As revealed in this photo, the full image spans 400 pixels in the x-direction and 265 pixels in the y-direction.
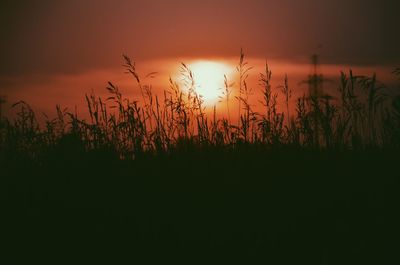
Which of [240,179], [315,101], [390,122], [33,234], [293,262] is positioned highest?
[315,101]

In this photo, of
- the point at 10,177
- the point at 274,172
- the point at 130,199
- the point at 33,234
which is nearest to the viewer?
the point at 33,234

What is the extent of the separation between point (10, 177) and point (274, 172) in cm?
310

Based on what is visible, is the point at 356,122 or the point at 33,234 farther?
the point at 356,122

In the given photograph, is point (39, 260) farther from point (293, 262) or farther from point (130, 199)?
point (293, 262)

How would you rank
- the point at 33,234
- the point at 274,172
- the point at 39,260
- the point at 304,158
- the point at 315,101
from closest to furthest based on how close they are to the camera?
the point at 39,260
the point at 33,234
the point at 274,172
the point at 304,158
the point at 315,101

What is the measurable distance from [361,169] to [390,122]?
1.66 m

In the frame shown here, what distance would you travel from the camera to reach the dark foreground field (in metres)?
3.53

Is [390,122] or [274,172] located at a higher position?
[390,122]

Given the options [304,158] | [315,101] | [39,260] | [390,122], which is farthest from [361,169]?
[39,260]

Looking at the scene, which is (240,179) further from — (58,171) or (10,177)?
(10,177)

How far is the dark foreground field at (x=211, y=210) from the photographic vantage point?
139 inches

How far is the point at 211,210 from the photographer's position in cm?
398

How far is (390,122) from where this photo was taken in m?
6.00

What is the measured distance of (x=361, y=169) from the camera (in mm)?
4648
